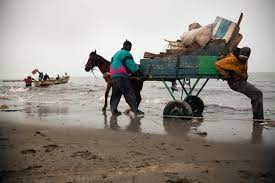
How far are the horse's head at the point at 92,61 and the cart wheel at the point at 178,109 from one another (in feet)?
12.8

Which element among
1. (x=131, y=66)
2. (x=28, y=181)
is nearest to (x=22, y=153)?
(x=28, y=181)

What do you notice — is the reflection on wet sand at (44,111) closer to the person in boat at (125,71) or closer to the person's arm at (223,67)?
the person in boat at (125,71)

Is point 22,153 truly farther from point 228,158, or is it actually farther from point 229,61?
point 229,61

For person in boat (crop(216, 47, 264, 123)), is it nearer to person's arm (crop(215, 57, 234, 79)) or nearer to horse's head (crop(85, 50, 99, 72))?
person's arm (crop(215, 57, 234, 79))

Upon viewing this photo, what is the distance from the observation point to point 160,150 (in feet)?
13.0

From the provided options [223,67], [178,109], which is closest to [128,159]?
[178,109]

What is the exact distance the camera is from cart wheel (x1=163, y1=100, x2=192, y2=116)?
7.20 meters

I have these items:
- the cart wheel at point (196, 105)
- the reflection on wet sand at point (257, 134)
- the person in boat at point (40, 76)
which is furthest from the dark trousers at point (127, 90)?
the person in boat at point (40, 76)

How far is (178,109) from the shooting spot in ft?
24.0

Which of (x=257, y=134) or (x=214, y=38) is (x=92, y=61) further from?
(x=257, y=134)

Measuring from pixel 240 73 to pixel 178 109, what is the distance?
1788 mm

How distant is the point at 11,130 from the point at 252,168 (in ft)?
15.1

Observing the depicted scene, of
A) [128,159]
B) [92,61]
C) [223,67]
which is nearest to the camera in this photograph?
[128,159]

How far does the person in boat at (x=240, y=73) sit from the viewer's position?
6.66 meters
